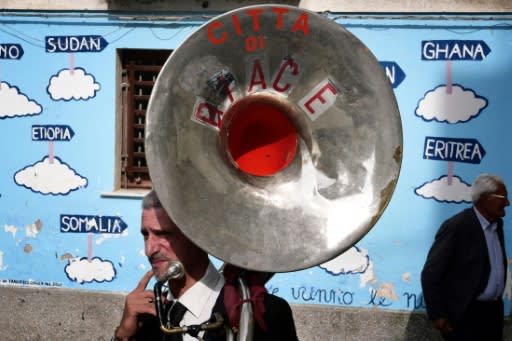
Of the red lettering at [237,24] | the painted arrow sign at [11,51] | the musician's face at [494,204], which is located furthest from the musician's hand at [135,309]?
the painted arrow sign at [11,51]

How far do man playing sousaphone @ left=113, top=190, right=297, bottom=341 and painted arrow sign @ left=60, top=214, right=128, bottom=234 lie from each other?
3718mm

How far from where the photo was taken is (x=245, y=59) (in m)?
2.29

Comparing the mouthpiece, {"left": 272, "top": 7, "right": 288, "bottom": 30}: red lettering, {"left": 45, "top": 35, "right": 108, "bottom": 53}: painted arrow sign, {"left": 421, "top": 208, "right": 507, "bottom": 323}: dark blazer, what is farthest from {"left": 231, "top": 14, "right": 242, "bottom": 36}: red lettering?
{"left": 45, "top": 35, "right": 108, "bottom": 53}: painted arrow sign

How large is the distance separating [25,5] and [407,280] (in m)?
4.21

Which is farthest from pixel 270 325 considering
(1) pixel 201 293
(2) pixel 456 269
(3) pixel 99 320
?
(3) pixel 99 320

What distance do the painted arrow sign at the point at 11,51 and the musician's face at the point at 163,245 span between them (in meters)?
4.33

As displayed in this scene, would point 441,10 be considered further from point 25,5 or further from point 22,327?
point 22,327

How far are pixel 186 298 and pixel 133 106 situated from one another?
4.02 metres

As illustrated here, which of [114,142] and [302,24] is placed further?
[114,142]

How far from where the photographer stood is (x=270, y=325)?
229 centimetres

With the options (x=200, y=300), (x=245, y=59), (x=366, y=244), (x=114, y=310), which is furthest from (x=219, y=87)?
(x=114, y=310)

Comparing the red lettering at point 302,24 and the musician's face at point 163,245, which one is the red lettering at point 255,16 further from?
the musician's face at point 163,245

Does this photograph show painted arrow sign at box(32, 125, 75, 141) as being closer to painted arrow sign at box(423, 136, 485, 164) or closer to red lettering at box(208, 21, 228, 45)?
painted arrow sign at box(423, 136, 485, 164)

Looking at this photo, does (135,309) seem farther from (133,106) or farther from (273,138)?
(133,106)
